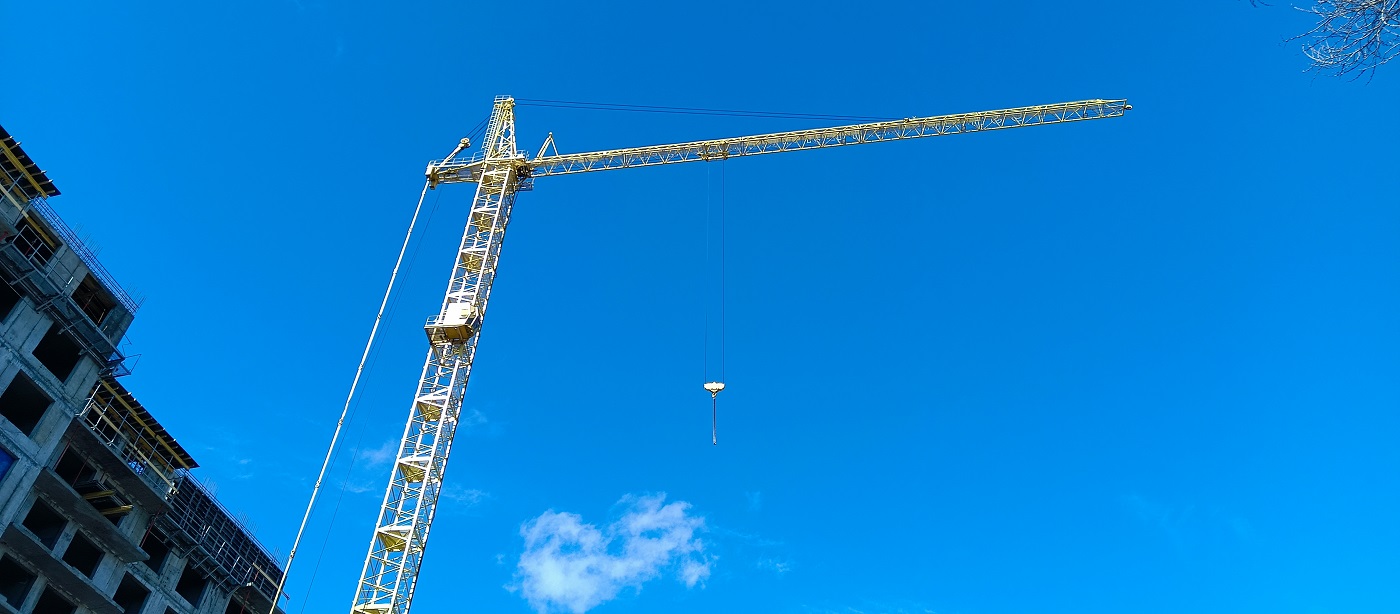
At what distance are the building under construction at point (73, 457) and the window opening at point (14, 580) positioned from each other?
44 mm

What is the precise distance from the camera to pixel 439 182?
6328cm

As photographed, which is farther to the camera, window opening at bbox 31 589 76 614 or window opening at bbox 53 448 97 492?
window opening at bbox 53 448 97 492

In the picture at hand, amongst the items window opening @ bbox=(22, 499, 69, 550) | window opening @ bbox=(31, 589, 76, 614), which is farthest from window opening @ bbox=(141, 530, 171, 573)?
window opening @ bbox=(22, 499, 69, 550)

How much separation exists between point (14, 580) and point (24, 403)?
640 cm

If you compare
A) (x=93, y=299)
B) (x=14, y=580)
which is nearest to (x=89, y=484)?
(x=14, y=580)

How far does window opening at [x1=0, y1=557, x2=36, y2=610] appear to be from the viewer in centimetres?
→ 3691

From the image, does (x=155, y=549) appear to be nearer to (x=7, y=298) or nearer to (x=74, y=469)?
(x=74, y=469)

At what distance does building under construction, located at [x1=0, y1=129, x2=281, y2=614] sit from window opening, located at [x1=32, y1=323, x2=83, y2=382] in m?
0.04

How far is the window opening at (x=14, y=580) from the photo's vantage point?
36.9 meters

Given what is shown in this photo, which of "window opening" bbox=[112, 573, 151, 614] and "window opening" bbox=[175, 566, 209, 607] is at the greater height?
"window opening" bbox=[175, 566, 209, 607]

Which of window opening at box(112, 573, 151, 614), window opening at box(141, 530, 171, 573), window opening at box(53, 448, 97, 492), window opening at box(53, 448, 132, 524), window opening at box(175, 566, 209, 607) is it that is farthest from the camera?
window opening at box(175, 566, 209, 607)

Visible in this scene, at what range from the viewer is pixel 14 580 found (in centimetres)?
3734

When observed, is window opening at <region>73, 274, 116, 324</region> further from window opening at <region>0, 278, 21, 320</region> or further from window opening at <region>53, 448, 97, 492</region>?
window opening at <region>53, 448, 97, 492</region>

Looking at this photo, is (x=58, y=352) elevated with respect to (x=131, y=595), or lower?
elevated
